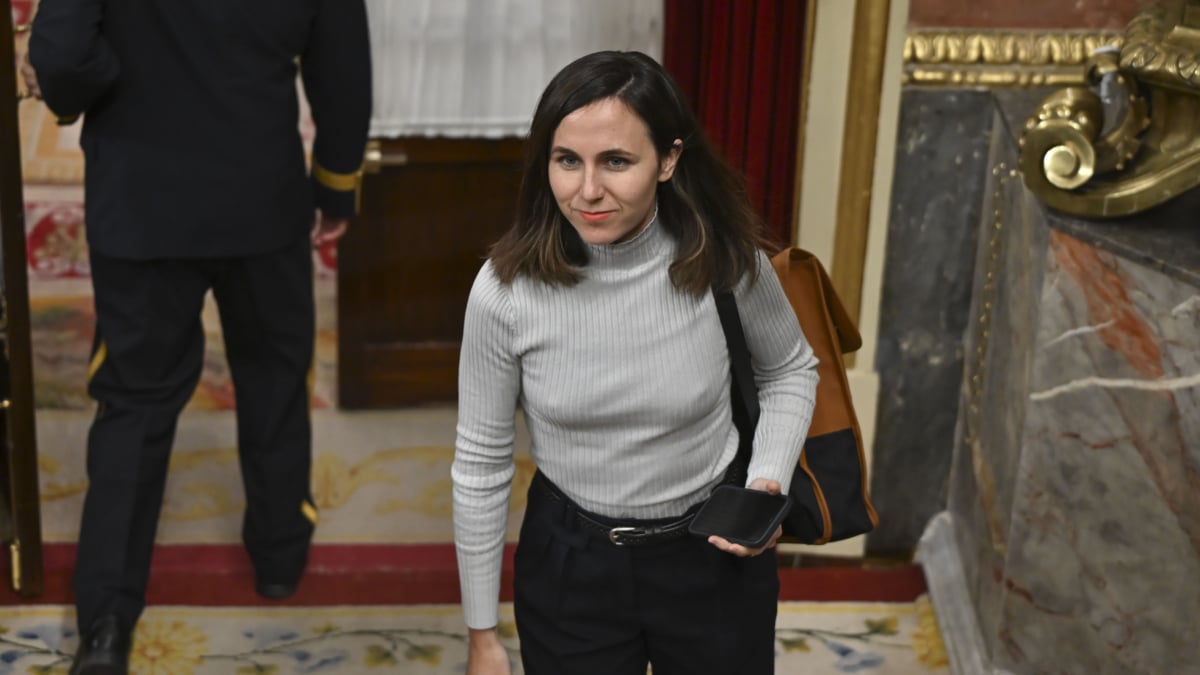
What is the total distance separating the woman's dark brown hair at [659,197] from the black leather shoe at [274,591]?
183 centimetres

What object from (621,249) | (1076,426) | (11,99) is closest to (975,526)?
(1076,426)

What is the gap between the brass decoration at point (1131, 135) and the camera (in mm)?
2738

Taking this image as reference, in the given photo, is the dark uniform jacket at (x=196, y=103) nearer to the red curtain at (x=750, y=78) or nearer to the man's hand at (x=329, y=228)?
the man's hand at (x=329, y=228)

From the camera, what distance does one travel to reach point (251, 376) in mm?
3402

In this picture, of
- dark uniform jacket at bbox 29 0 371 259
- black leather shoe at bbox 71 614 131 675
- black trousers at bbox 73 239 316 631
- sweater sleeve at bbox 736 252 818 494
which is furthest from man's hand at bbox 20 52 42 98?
sweater sleeve at bbox 736 252 818 494

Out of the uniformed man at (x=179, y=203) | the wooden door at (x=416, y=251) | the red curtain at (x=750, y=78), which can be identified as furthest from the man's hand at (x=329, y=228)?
the wooden door at (x=416, y=251)

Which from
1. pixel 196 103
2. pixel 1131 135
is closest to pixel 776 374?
pixel 1131 135

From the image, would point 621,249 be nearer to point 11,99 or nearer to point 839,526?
point 839,526

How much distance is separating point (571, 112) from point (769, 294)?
37 cm

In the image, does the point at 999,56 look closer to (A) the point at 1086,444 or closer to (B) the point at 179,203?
(A) the point at 1086,444

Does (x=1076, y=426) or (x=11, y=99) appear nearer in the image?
(x=1076, y=426)

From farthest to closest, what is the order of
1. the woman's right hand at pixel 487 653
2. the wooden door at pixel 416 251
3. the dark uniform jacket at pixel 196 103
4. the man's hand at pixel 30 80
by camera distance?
1. the wooden door at pixel 416 251
2. the man's hand at pixel 30 80
3. the dark uniform jacket at pixel 196 103
4. the woman's right hand at pixel 487 653

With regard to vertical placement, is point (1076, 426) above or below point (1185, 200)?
below

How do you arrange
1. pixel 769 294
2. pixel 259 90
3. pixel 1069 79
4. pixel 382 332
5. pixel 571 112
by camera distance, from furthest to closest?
pixel 382 332, pixel 1069 79, pixel 259 90, pixel 769 294, pixel 571 112
